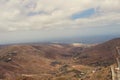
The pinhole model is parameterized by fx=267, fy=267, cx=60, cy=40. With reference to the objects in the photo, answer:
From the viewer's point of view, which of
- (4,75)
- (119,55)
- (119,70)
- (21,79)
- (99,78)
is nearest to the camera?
(119,70)

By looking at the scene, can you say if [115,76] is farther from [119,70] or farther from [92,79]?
[92,79]

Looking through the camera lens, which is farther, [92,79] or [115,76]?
[92,79]

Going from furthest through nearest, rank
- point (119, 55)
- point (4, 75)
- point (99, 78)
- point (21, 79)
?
point (4, 75), point (99, 78), point (21, 79), point (119, 55)

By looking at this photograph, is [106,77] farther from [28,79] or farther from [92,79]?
[28,79]

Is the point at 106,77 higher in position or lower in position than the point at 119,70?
lower

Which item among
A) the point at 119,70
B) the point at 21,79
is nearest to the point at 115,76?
the point at 119,70

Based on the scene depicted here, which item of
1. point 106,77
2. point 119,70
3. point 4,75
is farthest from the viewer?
point 4,75

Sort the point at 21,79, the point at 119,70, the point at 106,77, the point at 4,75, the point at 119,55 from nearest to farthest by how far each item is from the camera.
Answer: the point at 119,70 → the point at 119,55 → the point at 21,79 → the point at 106,77 → the point at 4,75

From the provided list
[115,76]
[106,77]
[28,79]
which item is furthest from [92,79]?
[115,76]

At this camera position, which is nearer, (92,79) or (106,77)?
(106,77)
